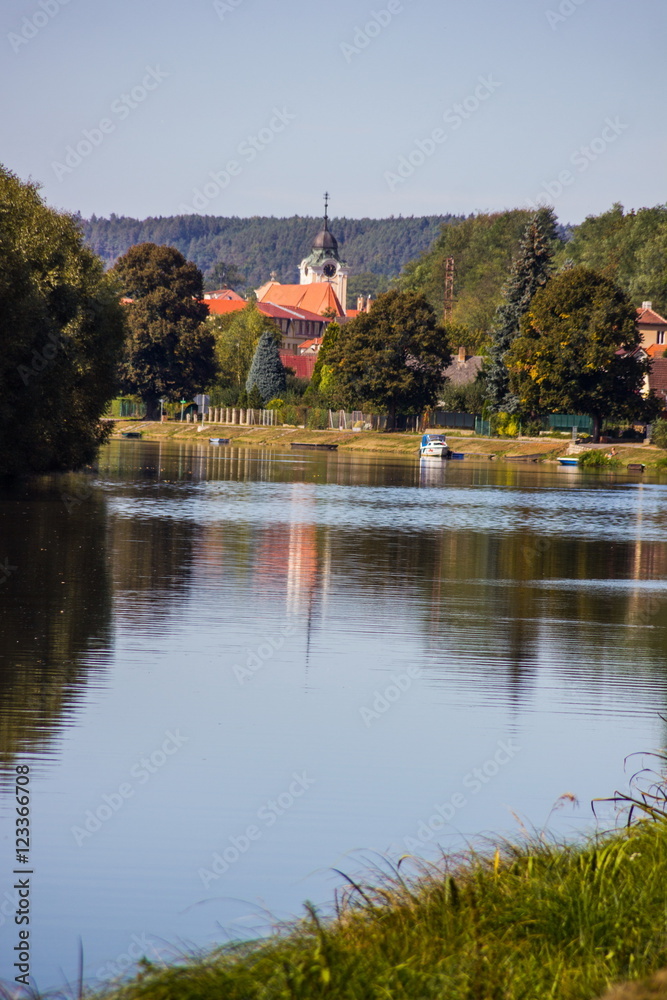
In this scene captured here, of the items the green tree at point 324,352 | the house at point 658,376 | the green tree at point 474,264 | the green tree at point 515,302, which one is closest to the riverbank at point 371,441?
the green tree at point 515,302

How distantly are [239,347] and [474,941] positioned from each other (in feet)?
378

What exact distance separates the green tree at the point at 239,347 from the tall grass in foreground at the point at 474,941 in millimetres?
110912

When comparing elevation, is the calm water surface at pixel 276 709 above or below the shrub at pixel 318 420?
below

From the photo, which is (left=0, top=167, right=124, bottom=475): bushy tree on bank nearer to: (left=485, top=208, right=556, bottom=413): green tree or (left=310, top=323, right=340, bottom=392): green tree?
(left=485, top=208, right=556, bottom=413): green tree

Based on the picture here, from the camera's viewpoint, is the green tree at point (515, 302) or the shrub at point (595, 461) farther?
the green tree at point (515, 302)

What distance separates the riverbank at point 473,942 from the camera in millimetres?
4637

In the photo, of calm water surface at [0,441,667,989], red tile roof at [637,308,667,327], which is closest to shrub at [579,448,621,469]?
red tile roof at [637,308,667,327]

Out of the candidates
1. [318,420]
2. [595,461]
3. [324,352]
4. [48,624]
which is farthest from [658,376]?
[48,624]

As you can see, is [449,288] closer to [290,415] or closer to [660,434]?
[290,415]

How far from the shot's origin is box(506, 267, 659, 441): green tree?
254ft

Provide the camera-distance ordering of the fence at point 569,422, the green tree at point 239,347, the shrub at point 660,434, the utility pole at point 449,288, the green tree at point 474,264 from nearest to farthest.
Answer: the shrub at point 660,434 < the fence at point 569,422 < the green tree at point 239,347 < the green tree at point 474,264 < the utility pole at point 449,288

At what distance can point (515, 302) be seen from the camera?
285 feet

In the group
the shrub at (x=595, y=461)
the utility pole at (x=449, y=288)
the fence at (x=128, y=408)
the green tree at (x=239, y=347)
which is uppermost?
the utility pole at (x=449, y=288)

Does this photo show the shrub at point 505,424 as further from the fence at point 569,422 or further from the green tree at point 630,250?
the green tree at point 630,250
